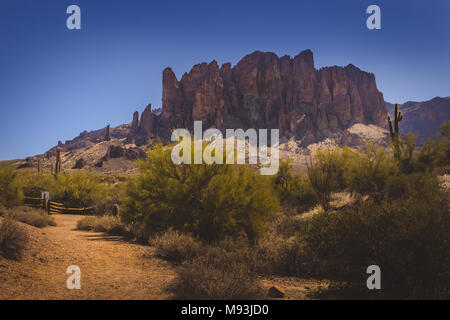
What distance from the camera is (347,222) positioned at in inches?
249

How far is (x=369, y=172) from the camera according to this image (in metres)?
16.4

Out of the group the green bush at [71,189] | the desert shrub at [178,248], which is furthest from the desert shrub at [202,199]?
the green bush at [71,189]

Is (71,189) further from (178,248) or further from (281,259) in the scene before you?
(281,259)

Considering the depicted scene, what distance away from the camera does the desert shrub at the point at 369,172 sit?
16.3 m

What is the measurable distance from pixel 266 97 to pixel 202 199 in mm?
120726

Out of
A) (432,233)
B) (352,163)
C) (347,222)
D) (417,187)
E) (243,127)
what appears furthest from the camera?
(243,127)

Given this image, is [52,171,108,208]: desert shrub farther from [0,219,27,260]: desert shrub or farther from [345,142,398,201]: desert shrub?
[345,142,398,201]: desert shrub

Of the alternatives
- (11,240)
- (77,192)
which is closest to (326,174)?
(11,240)

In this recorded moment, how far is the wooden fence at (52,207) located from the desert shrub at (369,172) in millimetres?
18098

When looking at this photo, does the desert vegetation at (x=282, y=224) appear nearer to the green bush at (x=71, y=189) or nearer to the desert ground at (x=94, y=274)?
the desert ground at (x=94, y=274)

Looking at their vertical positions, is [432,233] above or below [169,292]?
above
